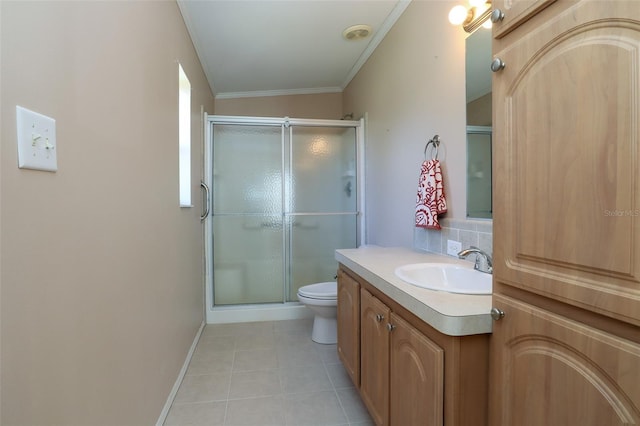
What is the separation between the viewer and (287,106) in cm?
383

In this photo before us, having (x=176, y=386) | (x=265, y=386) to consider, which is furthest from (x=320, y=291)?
(x=176, y=386)

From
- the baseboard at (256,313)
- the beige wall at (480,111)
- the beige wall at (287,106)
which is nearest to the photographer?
the beige wall at (480,111)

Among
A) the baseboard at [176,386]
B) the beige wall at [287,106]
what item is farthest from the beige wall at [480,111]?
the beige wall at [287,106]

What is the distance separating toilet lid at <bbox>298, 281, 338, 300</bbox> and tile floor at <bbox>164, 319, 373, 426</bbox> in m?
0.40

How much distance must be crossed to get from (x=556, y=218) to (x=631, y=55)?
32 cm

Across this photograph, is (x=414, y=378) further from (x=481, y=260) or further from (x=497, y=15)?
(x=497, y=15)

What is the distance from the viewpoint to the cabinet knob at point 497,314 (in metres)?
0.82

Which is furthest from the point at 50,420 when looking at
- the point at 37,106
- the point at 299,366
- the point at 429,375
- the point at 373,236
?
the point at 373,236

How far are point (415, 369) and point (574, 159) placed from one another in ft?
2.56

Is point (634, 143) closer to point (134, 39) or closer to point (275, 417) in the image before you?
point (134, 39)

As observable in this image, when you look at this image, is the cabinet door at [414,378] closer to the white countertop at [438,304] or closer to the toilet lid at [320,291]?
the white countertop at [438,304]

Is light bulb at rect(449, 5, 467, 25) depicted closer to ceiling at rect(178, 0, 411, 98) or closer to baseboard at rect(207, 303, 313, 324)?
ceiling at rect(178, 0, 411, 98)

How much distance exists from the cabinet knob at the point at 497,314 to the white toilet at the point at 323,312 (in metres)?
1.65

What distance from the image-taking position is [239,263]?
3.16 meters
